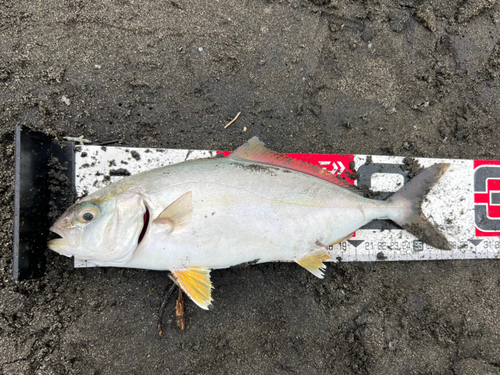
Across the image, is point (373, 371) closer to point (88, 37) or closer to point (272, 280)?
point (272, 280)

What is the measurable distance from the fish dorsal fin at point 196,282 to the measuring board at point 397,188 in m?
0.94

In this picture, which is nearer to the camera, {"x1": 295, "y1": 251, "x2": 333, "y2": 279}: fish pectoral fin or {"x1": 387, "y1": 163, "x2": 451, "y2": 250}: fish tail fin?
{"x1": 295, "y1": 251, "x2": 333, "y2": 279}: fish pectoral fin

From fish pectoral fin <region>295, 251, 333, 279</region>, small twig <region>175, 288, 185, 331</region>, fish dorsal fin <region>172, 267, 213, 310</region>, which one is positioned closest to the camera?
fish dorsal fin <region>172, 267, 213, 310</region>

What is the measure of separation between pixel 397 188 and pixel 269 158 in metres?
1.32

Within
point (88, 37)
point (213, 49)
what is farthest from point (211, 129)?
point (88, 37)

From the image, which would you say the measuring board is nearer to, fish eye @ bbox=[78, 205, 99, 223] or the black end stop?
the black end stop

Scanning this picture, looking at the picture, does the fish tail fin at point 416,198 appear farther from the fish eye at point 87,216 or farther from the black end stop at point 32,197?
the black end stop at point 32,197

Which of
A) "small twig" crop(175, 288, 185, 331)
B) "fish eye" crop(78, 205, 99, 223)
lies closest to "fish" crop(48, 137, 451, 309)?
"fish eye" crop(78, 205, 99, 223)

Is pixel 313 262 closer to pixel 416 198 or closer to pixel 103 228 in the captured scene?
pixel 416 198

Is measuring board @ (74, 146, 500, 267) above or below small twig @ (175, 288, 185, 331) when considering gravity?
above

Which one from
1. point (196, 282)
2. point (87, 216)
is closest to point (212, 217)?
point (196, 282)

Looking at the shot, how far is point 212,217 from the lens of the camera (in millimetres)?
1935

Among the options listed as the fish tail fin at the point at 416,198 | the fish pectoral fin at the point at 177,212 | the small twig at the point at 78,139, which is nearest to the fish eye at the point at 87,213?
the fish pectoral fin at the point at 177,212

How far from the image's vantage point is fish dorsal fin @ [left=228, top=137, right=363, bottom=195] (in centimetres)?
207
